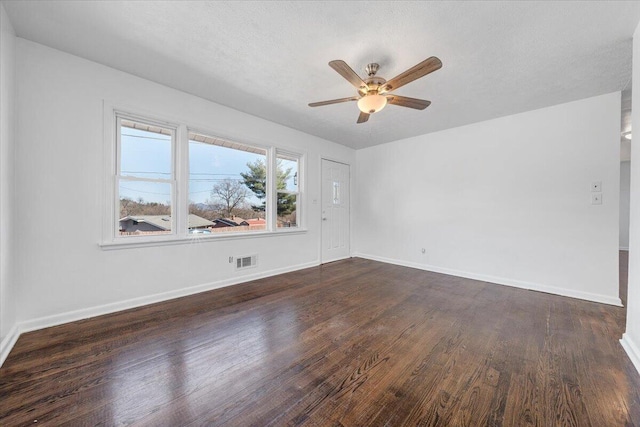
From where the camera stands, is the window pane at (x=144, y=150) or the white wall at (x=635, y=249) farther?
the window pane at (x=144, y=150)

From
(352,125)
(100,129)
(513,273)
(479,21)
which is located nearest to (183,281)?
(100,129)

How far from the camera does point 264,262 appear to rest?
3857mm

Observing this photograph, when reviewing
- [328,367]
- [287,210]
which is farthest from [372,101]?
[287,210]

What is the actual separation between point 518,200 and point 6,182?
550cm

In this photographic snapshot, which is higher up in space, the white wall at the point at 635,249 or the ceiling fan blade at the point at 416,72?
the ceiling fan blade at the point at 416,72

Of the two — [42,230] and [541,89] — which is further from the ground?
[541,89]

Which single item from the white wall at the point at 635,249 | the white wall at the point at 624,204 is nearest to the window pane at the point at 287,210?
the white wall at the point at 635,249

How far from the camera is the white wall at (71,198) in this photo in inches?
83.5

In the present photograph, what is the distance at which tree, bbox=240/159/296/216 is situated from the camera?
3.79 m

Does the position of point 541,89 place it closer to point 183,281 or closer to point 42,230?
point 183,281

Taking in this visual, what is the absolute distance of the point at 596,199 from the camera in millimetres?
2947

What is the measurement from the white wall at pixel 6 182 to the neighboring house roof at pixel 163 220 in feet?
2.68

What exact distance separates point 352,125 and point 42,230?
3883 mm

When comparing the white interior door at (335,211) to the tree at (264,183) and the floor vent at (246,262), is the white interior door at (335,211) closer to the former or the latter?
the tree at (264,183)
